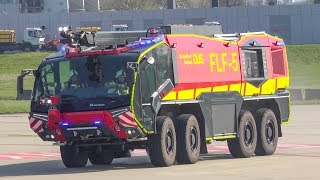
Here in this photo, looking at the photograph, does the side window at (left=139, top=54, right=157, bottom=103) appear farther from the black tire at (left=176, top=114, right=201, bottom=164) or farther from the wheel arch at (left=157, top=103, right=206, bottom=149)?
the black tire at (left=176, top=114, right=201, bottom=164)

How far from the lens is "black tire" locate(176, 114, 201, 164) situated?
821 inches

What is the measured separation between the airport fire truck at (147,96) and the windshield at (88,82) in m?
0.02

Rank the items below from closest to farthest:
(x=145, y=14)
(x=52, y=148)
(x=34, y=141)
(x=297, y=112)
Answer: (x=52, y=148)
(x=34, y=141)
(x=297, y=112)
(x=145, y=14)

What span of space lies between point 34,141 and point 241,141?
8649mm

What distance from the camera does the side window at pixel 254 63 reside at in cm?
2347

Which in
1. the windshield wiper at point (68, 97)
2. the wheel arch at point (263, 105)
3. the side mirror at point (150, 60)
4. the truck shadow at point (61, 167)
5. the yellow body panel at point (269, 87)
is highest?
the side mirror at point (150, 60)

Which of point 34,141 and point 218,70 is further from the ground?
point 218,70

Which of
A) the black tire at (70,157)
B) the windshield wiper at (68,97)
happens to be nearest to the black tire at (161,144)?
the windshield wiper at (68,97)

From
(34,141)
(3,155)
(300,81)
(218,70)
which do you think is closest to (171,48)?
(218,70)

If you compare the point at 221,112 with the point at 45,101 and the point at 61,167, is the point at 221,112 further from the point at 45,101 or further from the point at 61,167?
the point at 45,101

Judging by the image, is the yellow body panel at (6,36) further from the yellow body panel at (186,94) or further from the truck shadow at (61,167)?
the yellow body panel at (186,94)

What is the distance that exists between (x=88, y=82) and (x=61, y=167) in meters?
2.48

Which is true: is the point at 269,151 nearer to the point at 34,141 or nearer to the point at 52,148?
the point at 52,148

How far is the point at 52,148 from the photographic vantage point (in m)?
27.4
